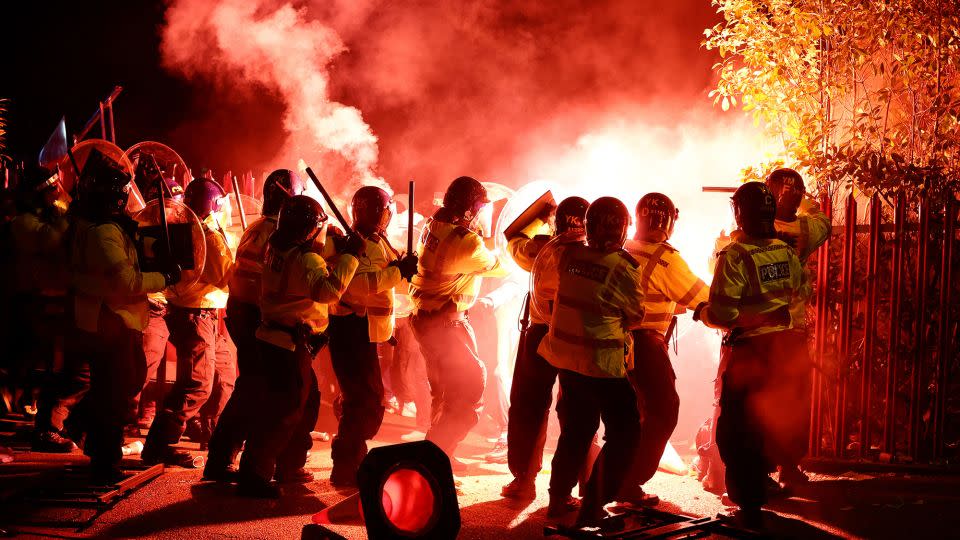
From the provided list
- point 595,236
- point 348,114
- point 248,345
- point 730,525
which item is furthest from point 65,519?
point 348,114

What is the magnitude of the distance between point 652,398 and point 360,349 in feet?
7.63

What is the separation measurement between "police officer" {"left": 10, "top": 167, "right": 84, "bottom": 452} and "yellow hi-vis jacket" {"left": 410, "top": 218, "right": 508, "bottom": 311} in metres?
2.98

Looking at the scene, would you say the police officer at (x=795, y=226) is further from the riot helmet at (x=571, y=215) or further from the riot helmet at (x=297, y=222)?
the riot helmet at (x=297, y=222)

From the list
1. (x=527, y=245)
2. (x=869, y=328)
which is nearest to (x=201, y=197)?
(x=527, y=245)

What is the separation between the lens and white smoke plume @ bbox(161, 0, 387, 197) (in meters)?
17.8

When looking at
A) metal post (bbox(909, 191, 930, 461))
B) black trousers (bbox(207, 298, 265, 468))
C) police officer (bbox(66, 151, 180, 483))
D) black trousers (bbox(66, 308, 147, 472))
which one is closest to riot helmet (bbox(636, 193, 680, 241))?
metal post (bbox(909, 191, 930, 461))

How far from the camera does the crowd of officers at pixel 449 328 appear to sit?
5.67m

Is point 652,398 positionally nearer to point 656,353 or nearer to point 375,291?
point 656,353

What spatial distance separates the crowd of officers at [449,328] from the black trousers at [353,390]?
0.02m

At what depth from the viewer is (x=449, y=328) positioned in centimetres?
718

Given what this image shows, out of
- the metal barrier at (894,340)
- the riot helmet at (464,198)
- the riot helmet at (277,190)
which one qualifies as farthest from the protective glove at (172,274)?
the metal barrier at (894,340)

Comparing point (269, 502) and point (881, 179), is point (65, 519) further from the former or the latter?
point (881, 179)

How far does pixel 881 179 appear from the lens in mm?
8352

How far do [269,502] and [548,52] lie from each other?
13.2 meters
